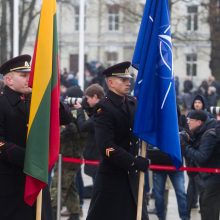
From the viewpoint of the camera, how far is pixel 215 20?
34.3 m

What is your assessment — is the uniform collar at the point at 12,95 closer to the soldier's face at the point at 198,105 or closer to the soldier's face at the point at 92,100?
the soldier's face at the point at 92,100

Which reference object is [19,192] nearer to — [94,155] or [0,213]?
[0,213]

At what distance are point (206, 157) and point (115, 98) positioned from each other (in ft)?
6.20

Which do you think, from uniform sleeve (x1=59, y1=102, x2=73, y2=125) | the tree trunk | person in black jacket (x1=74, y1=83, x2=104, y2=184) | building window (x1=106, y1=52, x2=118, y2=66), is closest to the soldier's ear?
uniform sleeve (x1=59, y1=102, x2=73, y2=125)

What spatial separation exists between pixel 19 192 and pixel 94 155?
4478 mm

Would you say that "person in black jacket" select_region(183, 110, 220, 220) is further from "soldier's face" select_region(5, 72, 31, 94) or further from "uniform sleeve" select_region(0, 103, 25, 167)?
"uniform sleeve" select_region(0, 103, 25, 167)

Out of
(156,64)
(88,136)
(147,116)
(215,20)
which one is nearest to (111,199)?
(147,116)

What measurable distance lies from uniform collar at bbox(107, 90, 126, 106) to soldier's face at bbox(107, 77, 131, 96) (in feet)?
0.11

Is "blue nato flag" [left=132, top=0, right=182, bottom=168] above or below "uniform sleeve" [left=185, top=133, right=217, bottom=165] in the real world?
above

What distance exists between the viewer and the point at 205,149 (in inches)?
362

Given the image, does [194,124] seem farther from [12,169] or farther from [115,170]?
[12,169]

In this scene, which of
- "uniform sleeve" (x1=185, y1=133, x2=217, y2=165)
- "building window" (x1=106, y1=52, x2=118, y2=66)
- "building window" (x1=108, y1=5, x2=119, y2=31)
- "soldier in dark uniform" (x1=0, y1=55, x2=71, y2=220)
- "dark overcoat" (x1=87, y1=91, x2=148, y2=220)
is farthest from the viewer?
"building window" (x1=106, y1=52, x2=118, y2=66)

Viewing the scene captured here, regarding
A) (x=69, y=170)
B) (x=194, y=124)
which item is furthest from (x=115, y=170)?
(x=69, y=170)

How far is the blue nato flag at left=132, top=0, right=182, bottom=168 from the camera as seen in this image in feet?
24.9
